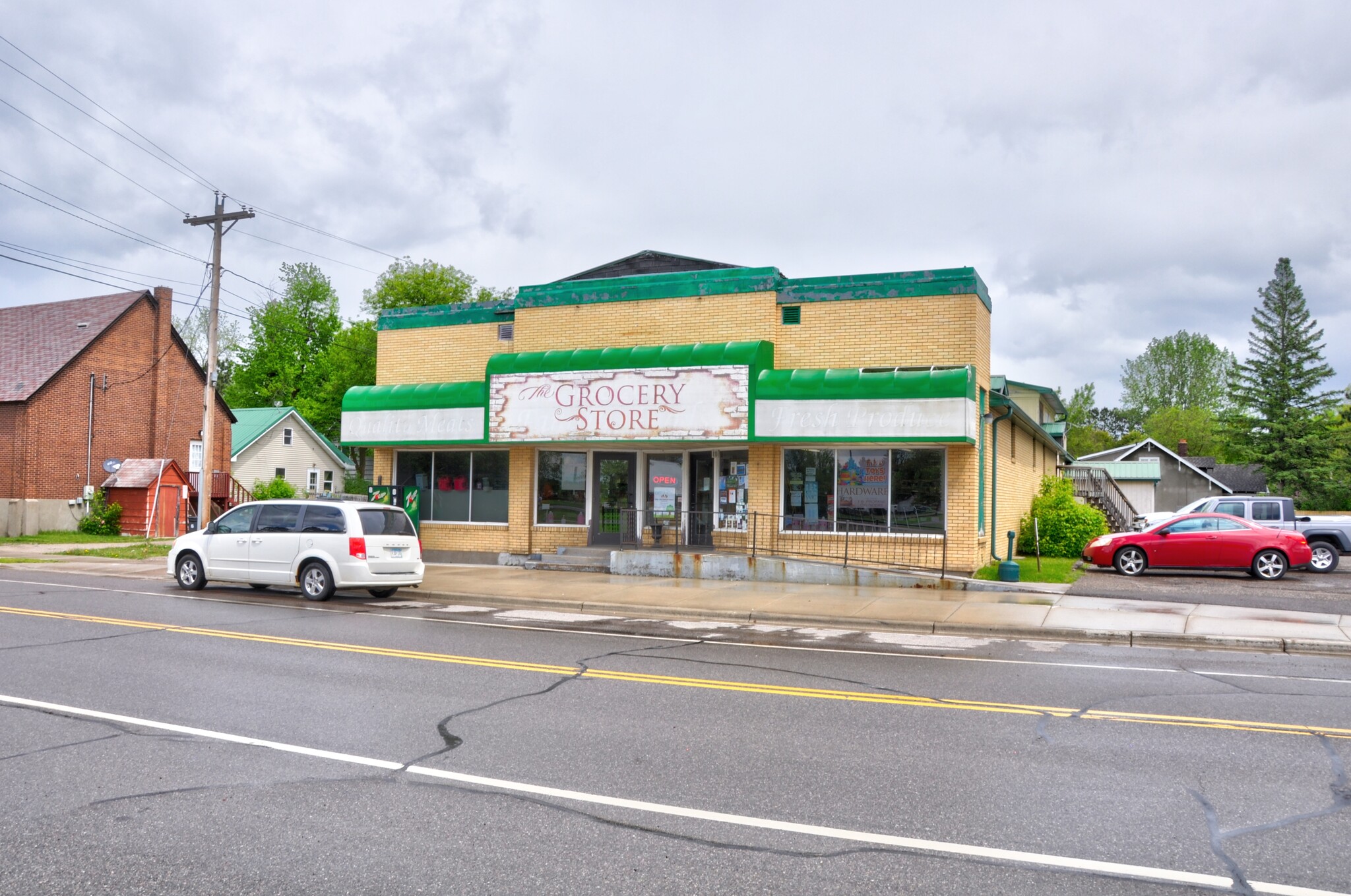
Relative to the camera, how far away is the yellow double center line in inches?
290

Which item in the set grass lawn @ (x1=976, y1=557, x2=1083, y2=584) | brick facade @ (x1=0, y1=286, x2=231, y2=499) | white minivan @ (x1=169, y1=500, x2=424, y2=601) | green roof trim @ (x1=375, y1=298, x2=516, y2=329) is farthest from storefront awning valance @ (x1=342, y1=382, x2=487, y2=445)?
brick facade @ (x1=0, y1=286, x2=231, y2=499)

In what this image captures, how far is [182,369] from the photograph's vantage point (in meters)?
40.3

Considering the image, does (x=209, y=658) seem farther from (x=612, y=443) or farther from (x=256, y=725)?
(x=612, y=443)

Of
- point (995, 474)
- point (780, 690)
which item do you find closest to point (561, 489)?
point (995, 474)

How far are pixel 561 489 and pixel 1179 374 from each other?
7490 cm

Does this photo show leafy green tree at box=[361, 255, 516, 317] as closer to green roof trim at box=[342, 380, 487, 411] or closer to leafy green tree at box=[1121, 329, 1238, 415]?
green roof trim at box=[342, 380, 487, 411]

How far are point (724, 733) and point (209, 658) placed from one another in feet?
19.4

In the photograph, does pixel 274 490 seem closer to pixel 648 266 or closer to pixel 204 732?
pixel 648 266

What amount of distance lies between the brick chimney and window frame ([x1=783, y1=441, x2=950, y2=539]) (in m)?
30.5

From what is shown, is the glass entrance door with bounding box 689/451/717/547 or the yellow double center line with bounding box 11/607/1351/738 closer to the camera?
the yellow double center line with bounding box 11/607/1351/738

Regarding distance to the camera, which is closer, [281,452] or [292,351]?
[281,452]

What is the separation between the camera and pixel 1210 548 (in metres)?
18.8

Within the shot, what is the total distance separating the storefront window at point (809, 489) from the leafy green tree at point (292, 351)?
50.1m

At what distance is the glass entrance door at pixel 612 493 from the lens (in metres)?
21.4
